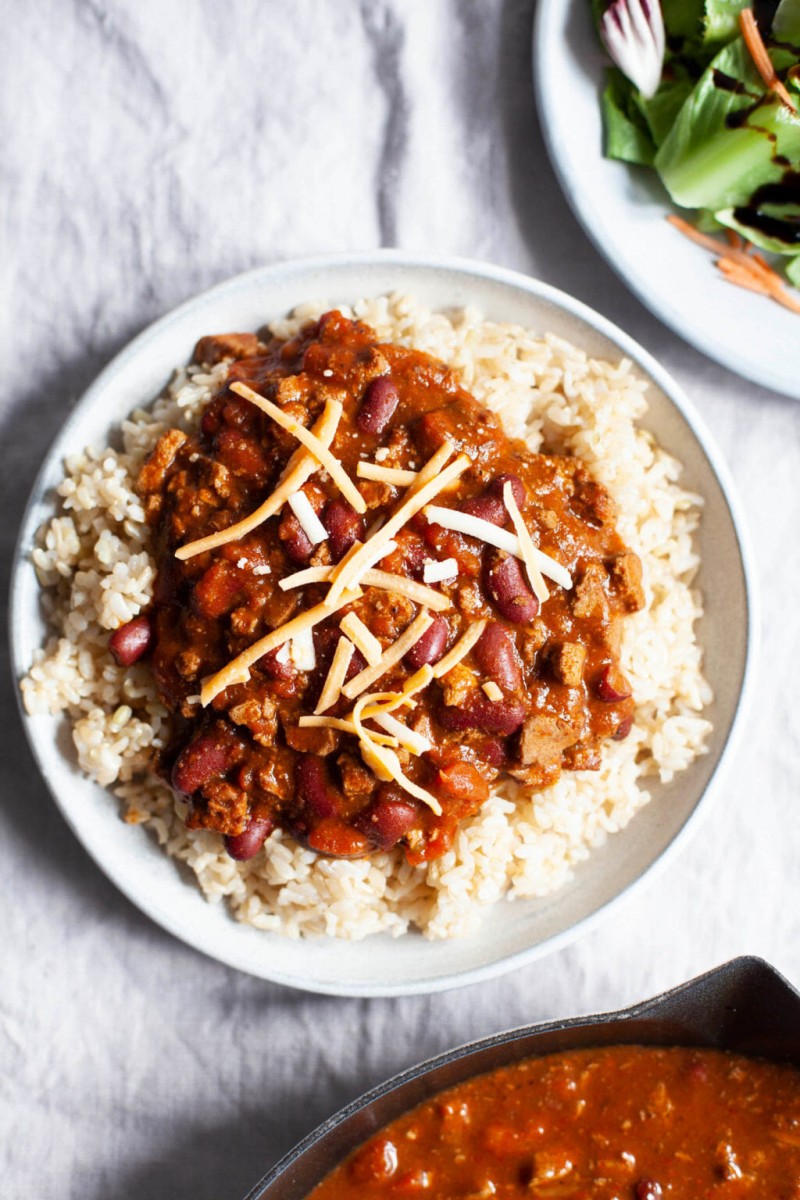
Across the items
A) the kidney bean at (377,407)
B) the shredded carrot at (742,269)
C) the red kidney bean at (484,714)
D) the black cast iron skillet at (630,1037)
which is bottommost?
the black cast iron skillet at (630,1037)

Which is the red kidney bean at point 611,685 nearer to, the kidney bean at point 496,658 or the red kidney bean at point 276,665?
the kidney bean at point 496,658

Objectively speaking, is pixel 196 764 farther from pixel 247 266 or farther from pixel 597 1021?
pixel 247 266

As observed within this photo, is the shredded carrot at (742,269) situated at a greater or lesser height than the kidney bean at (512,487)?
greater

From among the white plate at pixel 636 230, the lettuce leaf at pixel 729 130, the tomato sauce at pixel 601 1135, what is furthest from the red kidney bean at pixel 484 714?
the lettuce leaf at pixel 729 130

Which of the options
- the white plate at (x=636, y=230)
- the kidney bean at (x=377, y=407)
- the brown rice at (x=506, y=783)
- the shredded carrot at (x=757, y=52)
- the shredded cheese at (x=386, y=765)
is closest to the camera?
the shredded cheese at (x=386, y=765)

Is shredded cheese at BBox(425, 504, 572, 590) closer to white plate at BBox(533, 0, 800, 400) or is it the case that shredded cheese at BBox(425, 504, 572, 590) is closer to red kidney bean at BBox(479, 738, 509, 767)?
red kidney bean at BBox(479, 738, 509, 767)

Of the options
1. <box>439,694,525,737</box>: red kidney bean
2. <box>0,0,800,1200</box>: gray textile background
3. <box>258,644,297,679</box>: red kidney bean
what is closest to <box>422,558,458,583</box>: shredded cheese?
<box>439,694,525,737</box>: red kidney bean

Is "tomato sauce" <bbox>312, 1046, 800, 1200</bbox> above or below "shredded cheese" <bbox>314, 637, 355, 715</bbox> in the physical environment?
below
